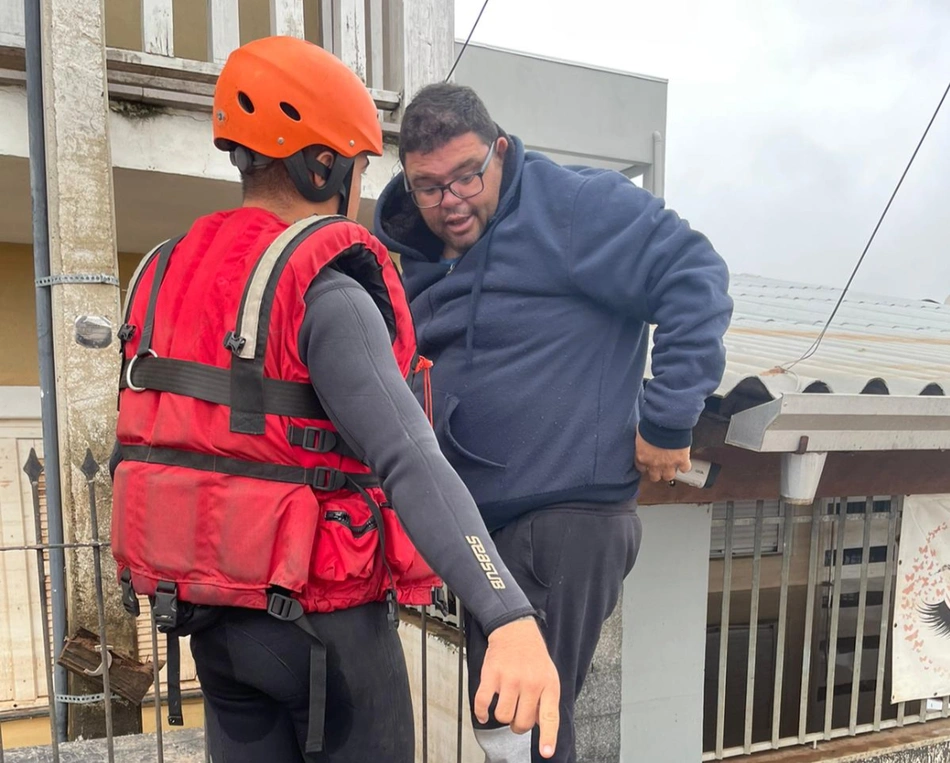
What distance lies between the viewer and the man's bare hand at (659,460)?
1968 mm

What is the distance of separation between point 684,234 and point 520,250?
0.42 meters

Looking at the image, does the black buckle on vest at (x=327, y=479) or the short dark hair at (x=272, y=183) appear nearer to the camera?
the black buckle on vest at (x=327, y=479)

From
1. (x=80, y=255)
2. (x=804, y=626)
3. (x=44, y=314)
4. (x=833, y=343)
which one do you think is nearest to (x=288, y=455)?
(x=80, y=255)

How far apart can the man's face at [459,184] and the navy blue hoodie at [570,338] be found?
40 mm

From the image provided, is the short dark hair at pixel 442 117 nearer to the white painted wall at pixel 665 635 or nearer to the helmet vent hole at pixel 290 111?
the helmet vent hole at pixel 290 111

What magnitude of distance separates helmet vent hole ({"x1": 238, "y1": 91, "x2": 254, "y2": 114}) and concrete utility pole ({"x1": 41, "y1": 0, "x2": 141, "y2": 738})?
2.34 metres

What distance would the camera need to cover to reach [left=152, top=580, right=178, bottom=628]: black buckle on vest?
4.33 feet

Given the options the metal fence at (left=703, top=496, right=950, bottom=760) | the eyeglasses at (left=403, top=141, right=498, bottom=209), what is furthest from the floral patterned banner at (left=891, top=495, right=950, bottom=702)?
the eyeglasses at (left=403, top=141, right=498, bottom=209)

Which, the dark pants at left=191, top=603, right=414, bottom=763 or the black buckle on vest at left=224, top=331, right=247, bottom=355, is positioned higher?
the black buckle on vest at left=224, top=331, right=247, bottom=355

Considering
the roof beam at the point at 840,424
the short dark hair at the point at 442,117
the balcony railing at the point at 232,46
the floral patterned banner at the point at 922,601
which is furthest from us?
the floral patterned banner at the point at 922,601

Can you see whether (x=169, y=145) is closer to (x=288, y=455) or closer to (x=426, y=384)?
(x=426, y=384)

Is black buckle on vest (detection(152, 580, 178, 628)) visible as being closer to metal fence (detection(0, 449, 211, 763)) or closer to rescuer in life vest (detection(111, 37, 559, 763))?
rescuer in life vest (detection(111, 37, 559, 763))

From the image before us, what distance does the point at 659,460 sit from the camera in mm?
1976

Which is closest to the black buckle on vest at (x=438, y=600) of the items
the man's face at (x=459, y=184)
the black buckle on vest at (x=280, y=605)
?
the black buckle on vest at (x=280, y=605)
